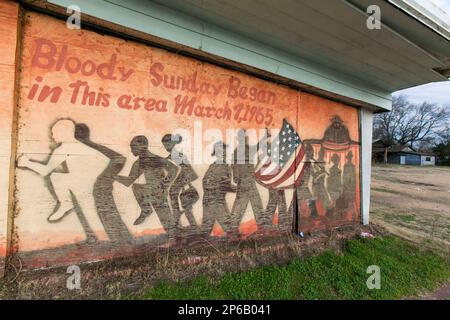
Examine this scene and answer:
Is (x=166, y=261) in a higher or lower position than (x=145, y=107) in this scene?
lower

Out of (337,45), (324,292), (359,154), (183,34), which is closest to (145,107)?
(183,34)

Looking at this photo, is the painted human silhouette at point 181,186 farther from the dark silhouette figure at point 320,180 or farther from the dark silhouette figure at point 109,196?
the dark silhouette figure at point 320,180

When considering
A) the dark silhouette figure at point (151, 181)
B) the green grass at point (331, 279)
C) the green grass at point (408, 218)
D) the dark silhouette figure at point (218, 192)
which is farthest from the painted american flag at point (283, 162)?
the green grass at point (408, 218)

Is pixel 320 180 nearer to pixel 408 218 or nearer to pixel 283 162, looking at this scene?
pixel 283 162

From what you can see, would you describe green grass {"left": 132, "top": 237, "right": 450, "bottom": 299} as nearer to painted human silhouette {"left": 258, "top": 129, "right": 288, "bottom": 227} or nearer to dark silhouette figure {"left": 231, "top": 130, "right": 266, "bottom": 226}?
painted human silhouette {"left": 258, "top": 129, "right": 288, "bottom": 227}

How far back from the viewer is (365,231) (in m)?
5.90


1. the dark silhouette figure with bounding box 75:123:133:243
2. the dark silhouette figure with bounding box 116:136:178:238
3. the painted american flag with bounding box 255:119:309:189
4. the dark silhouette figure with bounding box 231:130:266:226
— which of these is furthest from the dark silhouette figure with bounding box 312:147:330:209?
the dark silhouette figure with bounding box 75:123:133:243

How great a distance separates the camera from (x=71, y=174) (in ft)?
10.1

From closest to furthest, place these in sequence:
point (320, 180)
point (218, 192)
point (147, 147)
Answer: point (147, 147), point (218, 192), point (320, 180)

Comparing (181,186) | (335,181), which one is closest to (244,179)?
(181,186)

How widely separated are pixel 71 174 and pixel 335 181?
511 centimetres

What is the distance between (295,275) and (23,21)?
4663 millimetres
